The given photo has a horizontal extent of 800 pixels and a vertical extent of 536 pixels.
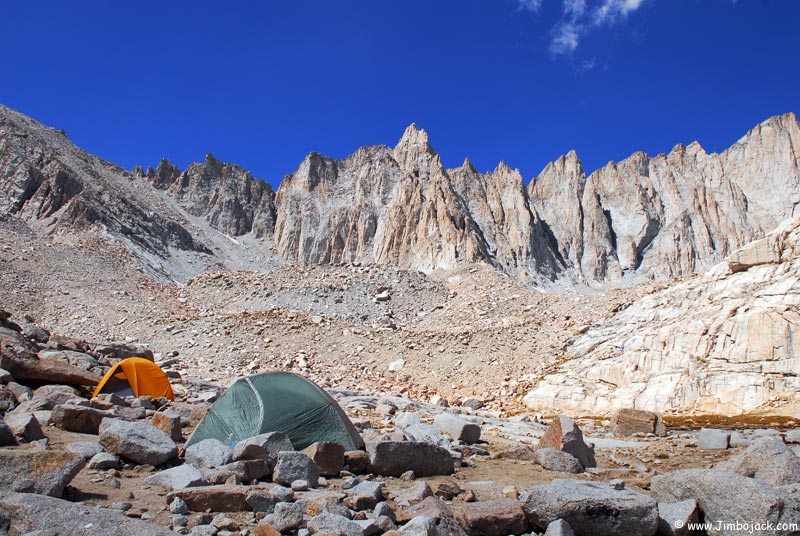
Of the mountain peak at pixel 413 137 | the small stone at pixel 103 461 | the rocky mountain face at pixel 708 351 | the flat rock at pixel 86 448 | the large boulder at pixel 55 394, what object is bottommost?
the small stone at pixel 103 461

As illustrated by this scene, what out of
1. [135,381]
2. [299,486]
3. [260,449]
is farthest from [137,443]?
[135,381]

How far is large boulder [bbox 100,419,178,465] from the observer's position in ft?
26.0

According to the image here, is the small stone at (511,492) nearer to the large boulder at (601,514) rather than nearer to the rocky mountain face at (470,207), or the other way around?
the large boulder at (601,514)

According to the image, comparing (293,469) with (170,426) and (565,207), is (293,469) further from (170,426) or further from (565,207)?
(565,207)

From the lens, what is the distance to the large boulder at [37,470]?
5.79m

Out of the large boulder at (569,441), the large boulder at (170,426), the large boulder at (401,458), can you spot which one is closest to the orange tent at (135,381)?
the large boulder at (170,426)

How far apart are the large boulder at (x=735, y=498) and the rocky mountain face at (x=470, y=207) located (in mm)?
76192

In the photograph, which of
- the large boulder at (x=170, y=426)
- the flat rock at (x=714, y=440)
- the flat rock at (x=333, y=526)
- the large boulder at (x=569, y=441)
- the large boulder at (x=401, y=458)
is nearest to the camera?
the flat rock at (x=333, y=526)

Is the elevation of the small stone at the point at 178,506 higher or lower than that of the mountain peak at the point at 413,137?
lower

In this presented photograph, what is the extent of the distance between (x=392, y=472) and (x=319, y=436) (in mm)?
1955

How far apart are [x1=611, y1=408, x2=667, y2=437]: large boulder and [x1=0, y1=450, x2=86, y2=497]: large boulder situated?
45.8ft

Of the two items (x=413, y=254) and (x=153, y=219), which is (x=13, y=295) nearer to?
(x=153, y=219)

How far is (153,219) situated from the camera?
83.9m

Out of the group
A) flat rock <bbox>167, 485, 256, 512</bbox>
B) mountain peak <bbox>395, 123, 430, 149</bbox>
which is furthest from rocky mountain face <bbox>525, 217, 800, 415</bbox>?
mountain peak <bbox>395, 123, 430, 149</bbox>
